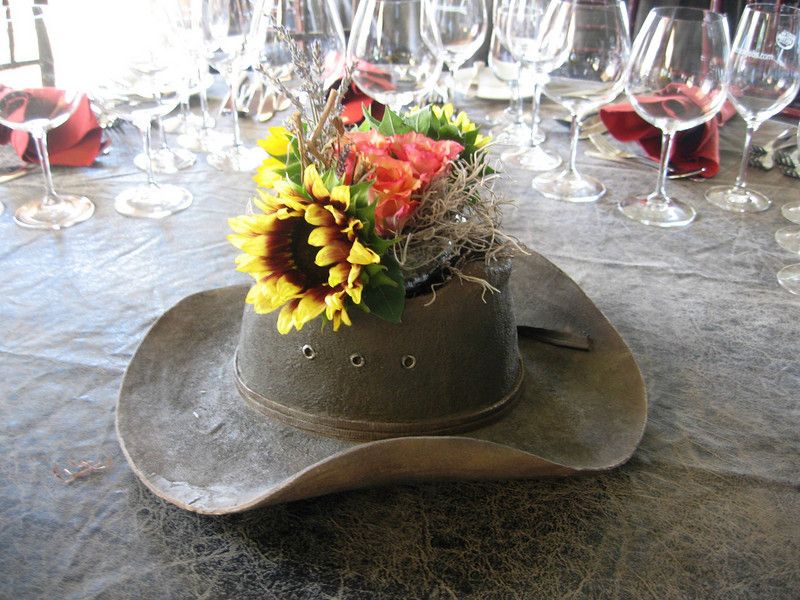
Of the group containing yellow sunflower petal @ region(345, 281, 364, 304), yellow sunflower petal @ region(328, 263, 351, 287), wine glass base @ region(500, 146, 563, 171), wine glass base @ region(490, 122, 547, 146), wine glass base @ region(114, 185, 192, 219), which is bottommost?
wine glass base @ region(114, 185, 192, 219)

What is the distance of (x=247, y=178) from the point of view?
121 cm

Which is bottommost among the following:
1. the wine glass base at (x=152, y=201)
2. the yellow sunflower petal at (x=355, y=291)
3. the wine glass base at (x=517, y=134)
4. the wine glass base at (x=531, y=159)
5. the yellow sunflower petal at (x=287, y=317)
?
the wine glass base at (x=152, y=201)

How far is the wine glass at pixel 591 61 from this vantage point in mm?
1047

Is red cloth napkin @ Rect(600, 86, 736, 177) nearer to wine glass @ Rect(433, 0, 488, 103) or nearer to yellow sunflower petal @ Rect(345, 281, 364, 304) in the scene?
wine glass @ Rect(433, 0, 488, 103)

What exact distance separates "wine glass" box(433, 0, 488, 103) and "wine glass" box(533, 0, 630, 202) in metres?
0.19

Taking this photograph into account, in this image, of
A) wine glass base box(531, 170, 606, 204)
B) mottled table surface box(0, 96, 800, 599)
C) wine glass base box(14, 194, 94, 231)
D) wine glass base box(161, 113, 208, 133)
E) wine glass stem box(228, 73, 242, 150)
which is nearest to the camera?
mottled table surface box(0, 96, 800, 599)

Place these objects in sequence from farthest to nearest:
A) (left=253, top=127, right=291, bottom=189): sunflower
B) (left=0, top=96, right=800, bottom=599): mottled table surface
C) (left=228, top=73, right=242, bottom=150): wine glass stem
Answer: (left=228, top=73, right=242, bottom=150): wine glass stem → (left=253, top=127, right=291, bottom=189): sunflower → (left=0, top=96, right=800, bottom=599): mottled table surface

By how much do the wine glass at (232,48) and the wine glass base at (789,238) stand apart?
2.38 ft

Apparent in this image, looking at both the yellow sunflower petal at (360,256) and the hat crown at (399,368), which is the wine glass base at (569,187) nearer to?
the hat crown at (399,368)

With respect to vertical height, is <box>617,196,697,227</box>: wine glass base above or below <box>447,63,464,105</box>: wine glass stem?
below

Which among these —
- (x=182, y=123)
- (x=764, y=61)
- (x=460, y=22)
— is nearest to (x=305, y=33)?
(x=460, y=22)

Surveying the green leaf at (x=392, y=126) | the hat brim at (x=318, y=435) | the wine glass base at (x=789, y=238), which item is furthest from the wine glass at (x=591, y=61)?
the green leaf at (x=392, y=126)

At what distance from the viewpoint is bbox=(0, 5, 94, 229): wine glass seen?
0.97m

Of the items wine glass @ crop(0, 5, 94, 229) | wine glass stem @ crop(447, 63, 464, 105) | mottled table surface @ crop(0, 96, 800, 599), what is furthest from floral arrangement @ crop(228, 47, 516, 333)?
wine glass stem @ crop(447, 63, 464, 105)
